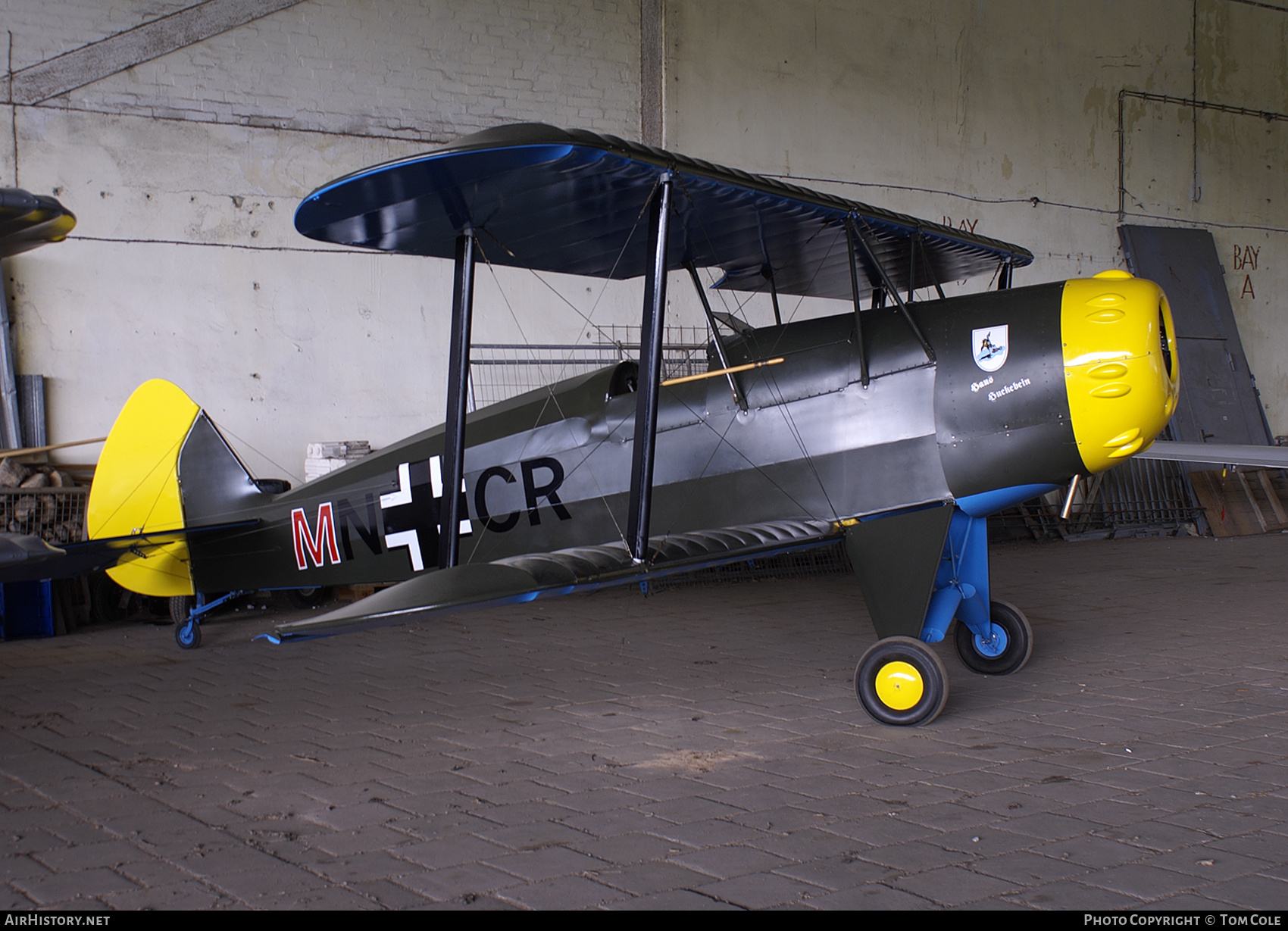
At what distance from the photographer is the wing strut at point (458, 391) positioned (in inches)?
164

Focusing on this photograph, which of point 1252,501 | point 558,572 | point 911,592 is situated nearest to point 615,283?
point 911,592

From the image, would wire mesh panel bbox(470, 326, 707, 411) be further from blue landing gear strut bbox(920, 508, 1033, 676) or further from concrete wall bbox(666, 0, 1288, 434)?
Answer: blue landing gear strut bbox(920, 508, 1033, 676)

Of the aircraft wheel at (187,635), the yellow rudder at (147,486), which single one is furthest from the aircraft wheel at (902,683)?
the aircraft wheel at (187,635)

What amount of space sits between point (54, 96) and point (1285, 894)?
925cm

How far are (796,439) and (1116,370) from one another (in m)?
1.37

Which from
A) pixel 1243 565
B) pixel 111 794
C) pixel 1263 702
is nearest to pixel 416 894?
pixel 111 794

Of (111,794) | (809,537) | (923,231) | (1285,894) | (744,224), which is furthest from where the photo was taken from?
(923,231)

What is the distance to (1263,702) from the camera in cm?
422

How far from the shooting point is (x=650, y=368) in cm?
386

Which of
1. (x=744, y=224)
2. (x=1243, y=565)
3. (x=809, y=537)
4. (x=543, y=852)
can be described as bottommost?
(x=1243, y=565)

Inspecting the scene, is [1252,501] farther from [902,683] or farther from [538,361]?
[902,683]

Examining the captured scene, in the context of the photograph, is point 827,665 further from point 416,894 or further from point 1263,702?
point 416,894

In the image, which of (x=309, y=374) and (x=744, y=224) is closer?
(x=744, y=224)

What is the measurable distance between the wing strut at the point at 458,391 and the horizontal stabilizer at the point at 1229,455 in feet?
11.0
